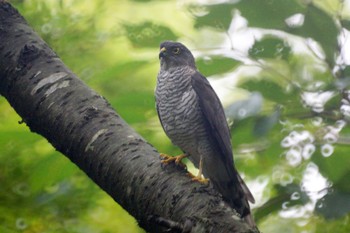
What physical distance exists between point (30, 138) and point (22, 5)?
934 mm

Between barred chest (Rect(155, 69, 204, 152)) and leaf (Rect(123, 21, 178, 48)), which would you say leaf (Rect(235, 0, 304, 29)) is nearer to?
leaf (Rect(123, 21, 178, 48))

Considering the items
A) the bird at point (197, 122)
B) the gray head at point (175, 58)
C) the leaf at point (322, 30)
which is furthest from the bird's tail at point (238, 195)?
the gray head at point (175, 58)

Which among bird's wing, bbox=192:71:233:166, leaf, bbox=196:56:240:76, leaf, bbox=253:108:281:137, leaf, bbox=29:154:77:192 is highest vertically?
leaf, bbox=196:56:240:76

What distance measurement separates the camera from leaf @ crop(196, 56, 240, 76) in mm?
2912

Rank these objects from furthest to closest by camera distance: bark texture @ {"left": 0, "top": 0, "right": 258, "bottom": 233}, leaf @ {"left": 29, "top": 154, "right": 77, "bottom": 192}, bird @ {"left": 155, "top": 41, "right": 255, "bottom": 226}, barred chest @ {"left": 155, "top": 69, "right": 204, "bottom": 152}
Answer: barred chest @ {"left": 155, "top": 69, "right": 204, "bottom": 152}
bird @ {"left": 155, "top": 41, "right": 255, "bottom": 226}
leaf @ {"left": 29, "top": 154, "right": 77, "bottom": 192}
bark texture @ {"left": 0, "top": 0, "right": 258, "bottom": 233}

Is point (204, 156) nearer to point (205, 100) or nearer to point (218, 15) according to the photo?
point (205, 100)

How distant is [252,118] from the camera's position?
2.71 m

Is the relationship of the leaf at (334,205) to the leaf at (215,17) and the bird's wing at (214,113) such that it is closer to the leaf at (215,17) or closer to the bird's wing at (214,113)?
the bird's wing at (214,113)

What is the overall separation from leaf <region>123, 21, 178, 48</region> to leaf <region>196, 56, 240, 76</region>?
21cm

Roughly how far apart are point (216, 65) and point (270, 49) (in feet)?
0.82

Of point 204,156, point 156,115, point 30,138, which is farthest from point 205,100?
point 30,138

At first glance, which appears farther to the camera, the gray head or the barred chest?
the gray head

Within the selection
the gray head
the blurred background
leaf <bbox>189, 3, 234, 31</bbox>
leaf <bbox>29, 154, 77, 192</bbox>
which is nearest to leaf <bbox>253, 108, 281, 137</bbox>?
the blurred background

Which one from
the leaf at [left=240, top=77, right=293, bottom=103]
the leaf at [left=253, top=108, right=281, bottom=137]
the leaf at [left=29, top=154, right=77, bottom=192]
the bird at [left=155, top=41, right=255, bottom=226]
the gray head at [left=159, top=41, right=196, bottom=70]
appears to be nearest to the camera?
the leaf at [left=253, top=108, right=281, bottom=137]
